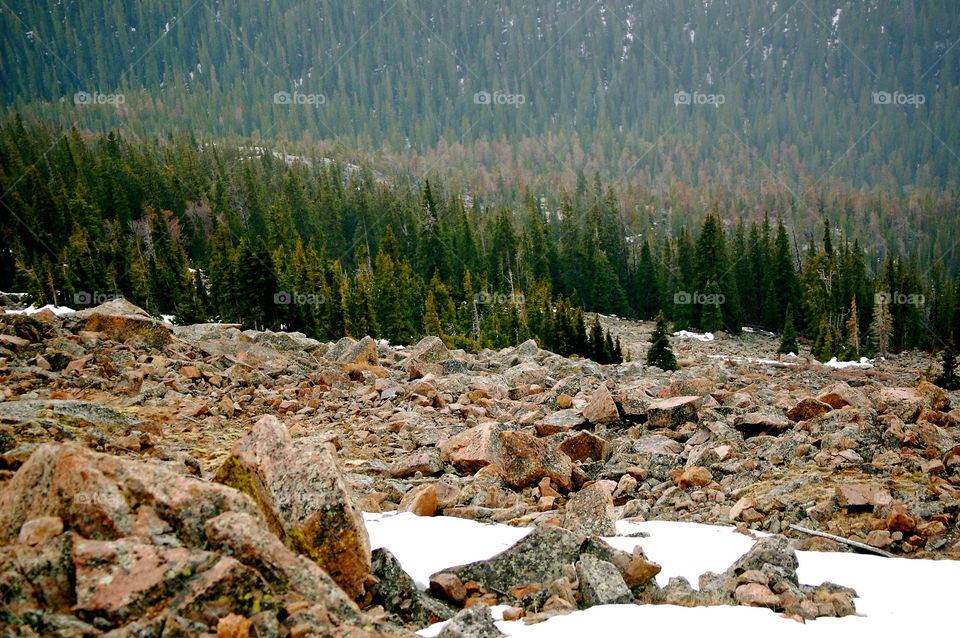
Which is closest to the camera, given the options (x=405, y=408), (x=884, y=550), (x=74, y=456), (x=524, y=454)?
(x=74, y=456)

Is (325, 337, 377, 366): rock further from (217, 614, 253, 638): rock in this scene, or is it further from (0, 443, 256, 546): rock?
(217, 614, 253, 638): rock

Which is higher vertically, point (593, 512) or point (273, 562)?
point (273, 562)

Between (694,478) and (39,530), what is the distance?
32.2ft

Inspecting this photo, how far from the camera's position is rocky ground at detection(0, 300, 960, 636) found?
164 inches

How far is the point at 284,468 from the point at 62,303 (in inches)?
2566

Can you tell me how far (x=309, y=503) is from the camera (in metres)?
5.77

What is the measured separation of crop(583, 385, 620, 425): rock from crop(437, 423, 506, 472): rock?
372cm

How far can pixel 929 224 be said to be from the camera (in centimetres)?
18225

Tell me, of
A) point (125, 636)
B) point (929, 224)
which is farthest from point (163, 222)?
point (929, 224)

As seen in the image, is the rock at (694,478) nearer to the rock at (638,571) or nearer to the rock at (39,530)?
the rock at (638,571)

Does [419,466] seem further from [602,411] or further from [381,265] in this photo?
[381,265]

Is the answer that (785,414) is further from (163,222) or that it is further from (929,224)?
(929,224)

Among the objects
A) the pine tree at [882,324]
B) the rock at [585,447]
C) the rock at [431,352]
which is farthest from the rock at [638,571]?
the pine tree at [882,324]

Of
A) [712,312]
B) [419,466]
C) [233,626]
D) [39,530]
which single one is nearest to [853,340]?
[712,312]
